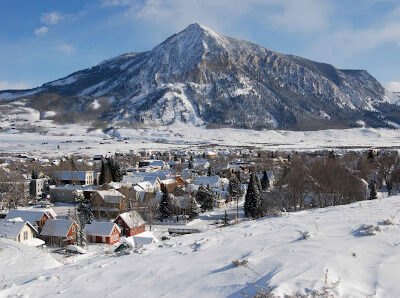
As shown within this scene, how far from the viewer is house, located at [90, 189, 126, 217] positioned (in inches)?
1431

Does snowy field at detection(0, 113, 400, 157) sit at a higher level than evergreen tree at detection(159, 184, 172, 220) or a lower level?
higher

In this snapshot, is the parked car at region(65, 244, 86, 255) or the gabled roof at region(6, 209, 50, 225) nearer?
the parked car at region(65, 244, 86, 255)

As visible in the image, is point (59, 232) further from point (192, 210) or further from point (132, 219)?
point (192, 210)

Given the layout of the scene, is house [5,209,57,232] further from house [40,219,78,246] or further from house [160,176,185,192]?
house [160,176,185,192]

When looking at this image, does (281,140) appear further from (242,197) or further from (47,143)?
(242,197)

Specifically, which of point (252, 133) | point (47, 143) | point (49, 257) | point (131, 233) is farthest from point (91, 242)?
point (252, 133)

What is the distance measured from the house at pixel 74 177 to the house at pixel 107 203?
59.3 feet

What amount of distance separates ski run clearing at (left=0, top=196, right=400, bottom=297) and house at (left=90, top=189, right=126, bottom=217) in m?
29.4

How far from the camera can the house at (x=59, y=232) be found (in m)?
26.8

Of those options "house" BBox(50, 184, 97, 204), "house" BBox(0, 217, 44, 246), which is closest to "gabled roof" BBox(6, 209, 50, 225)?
"house" BBox(0, 217, 44, 246)

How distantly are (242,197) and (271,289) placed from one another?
43.8 meters

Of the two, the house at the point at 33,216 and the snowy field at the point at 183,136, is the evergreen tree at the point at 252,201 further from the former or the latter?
the snowy field at the point at 183,136

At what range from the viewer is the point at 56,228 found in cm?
2741

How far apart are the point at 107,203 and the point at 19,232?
12.5m
